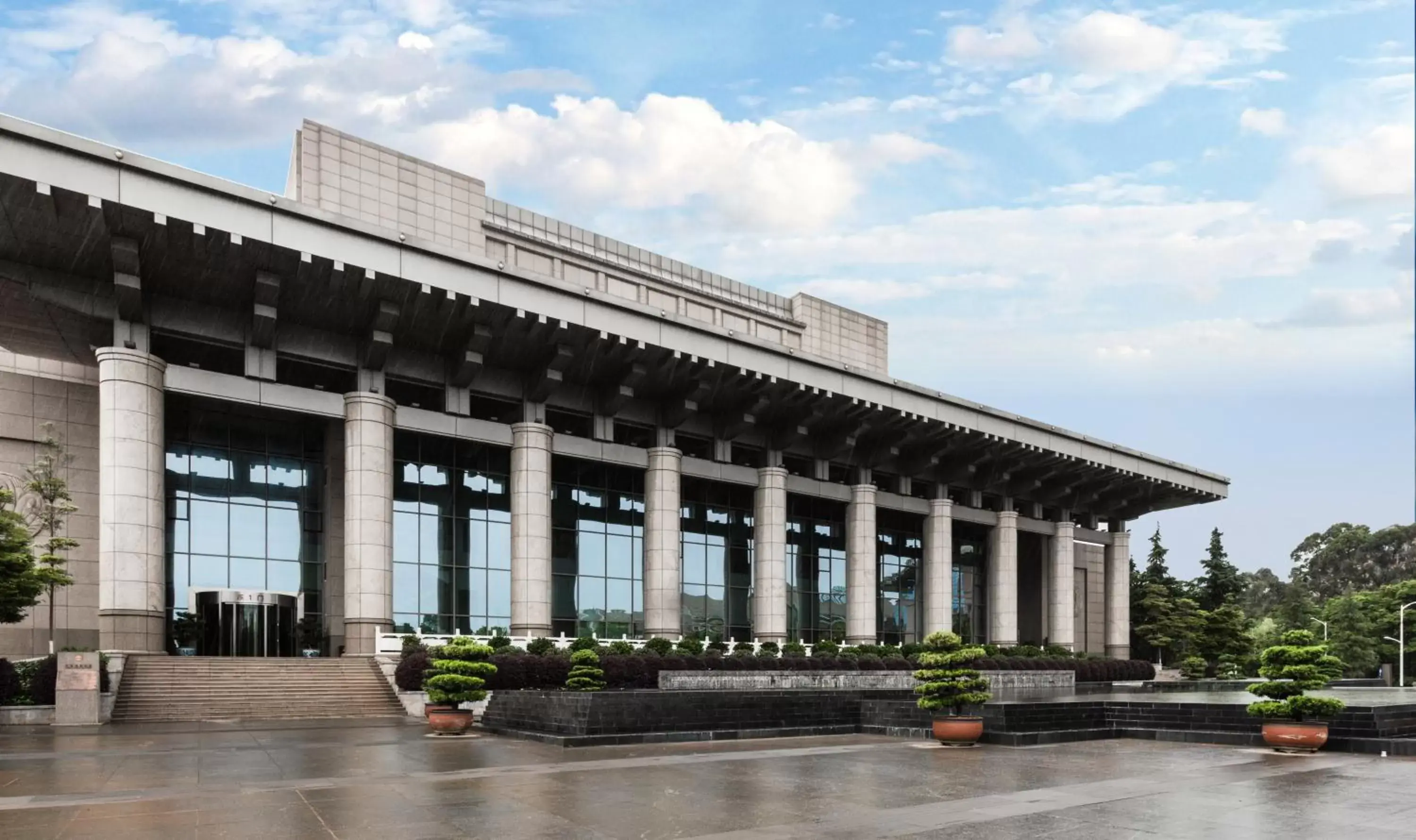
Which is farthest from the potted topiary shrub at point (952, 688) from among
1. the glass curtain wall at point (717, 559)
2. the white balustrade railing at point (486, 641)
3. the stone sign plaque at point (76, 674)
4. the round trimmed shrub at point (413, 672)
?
the glass curtain wall at point (717, 559)

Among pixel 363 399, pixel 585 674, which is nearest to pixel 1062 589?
pixel 585 674

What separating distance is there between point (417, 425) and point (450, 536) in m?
5.82

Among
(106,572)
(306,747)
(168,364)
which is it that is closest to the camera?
(306,747)

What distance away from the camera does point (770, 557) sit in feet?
174

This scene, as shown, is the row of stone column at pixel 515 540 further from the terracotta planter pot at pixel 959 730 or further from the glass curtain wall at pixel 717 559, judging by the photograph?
the terracotta planter pot at pixel 959 730

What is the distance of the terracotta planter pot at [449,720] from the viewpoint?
2675 cm

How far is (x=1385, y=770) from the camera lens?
19.2m

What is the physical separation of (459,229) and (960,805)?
137 ft

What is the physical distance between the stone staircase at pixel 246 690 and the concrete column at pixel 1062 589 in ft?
152

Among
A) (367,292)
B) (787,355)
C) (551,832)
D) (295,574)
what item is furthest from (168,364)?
(551,832)

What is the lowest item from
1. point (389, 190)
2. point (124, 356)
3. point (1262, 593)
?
point (1262, 593)

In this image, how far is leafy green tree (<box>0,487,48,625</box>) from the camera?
97.4 ft

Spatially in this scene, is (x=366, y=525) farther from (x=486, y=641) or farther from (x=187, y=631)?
(x=187, y=631)

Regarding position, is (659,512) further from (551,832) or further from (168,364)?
(551,832)
